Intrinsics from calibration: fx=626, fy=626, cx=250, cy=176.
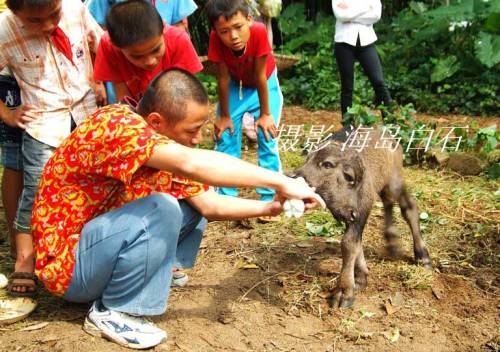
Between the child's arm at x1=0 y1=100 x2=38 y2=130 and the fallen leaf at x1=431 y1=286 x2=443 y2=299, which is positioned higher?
the child's arm at x1=0 y1=100 x2=38 y2=130

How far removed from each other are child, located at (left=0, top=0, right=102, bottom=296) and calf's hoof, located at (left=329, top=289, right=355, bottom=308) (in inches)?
76.3

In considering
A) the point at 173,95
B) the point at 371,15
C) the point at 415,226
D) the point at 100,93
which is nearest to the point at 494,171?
the point at 415,226

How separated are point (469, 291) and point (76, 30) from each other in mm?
3213

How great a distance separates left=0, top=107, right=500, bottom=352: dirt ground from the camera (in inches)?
141

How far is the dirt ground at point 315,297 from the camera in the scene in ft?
11.8

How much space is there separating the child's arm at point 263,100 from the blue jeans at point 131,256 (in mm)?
2078

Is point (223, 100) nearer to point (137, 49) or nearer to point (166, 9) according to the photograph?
point (166, 9)

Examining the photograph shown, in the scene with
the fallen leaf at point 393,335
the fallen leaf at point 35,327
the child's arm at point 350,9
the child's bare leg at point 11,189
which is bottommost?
the fallen leaf at point 393,335

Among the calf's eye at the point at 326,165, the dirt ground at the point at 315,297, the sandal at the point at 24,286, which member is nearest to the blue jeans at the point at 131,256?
the dirt ground at the point at 315,297

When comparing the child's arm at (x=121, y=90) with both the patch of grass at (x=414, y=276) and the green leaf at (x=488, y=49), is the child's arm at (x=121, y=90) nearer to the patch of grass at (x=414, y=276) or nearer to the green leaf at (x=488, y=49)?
the patch of grass at (x=414, y=276)

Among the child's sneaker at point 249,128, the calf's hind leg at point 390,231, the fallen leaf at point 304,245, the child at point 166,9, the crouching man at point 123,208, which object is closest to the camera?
the crouching man at point 123,208

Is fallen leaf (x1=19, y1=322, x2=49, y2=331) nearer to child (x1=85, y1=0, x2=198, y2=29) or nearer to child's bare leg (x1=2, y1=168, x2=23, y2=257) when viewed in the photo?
child's bare leg (x1=2, y1=168, x2=23, y2=257)

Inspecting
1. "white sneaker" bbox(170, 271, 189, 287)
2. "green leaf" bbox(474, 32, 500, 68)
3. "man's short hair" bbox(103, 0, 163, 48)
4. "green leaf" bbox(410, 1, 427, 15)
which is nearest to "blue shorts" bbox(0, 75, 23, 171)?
"man's short hair" bbox(103, 0, 163, 48)

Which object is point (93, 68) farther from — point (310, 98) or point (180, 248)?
point (310, 98)
